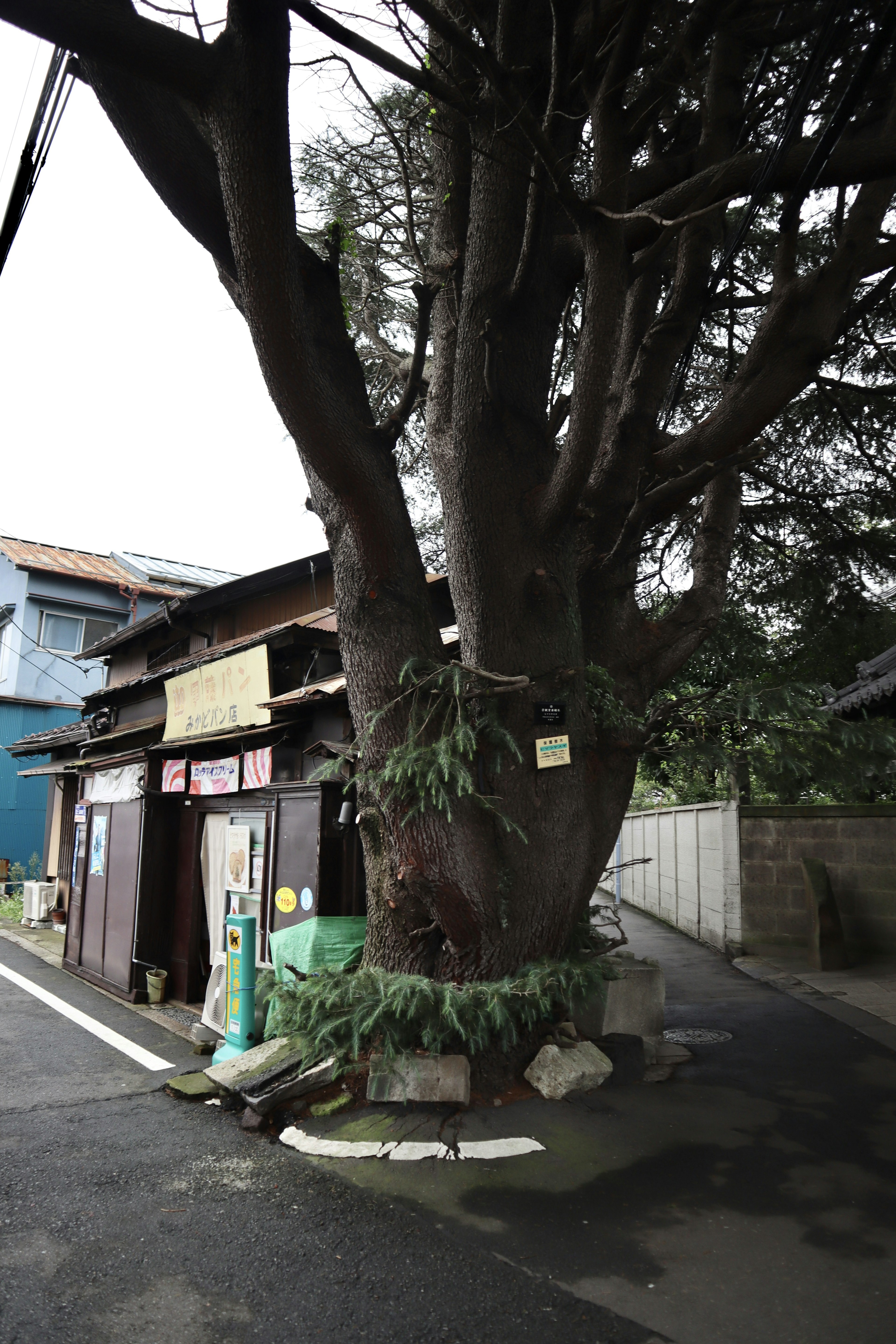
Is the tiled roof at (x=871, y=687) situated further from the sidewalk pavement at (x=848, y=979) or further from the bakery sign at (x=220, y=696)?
the bakery sign at (x=220, y=696)

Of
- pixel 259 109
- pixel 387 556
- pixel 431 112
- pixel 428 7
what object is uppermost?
pixel 431 112

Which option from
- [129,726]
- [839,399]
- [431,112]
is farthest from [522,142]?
[129,726]

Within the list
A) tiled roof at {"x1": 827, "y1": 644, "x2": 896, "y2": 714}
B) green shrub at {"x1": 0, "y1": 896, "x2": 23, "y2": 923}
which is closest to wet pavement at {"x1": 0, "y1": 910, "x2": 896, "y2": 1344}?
tiled roof at {"x1": 827, "y1": 644, "x2": 896, "y2": 714}

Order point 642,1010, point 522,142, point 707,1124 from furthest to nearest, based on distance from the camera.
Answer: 1. point 642,1010
2. point 522,142
3. point 707,1124

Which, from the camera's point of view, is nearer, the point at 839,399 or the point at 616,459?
the point at 616,459

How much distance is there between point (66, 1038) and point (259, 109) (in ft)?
27.4

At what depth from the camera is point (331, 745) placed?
7406 millimetres

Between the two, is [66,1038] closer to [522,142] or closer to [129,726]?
[129,726]

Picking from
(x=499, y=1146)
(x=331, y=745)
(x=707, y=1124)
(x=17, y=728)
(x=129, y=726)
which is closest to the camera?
(x=499, y=1146)

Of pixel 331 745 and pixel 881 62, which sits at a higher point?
pixel 881 62

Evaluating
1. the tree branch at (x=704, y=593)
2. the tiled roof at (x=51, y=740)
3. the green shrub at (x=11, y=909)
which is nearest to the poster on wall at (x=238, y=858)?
the tree branch at (x=704, y=593)

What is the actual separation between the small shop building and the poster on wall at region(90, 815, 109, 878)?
39 millimetres

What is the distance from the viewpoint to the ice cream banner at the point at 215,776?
9578 millimetres

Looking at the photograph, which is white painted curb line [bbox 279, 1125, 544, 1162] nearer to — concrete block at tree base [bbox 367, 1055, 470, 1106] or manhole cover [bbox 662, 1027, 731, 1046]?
concrete block at tree base [bbox 367, 1055, 470, 1106]
